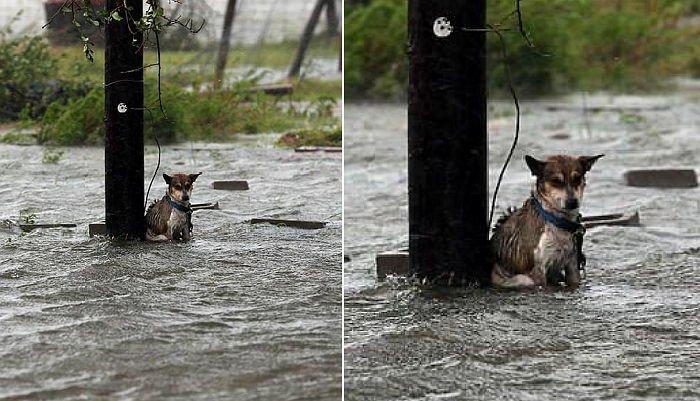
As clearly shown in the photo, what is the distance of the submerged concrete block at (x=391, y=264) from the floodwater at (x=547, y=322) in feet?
0.17

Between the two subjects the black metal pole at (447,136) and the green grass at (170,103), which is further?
the green grass at (170,103)

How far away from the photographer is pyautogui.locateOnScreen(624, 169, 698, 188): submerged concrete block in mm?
6125

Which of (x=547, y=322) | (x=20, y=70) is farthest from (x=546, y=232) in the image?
(x=20, y=70)

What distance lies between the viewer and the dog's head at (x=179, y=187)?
4.49 metres

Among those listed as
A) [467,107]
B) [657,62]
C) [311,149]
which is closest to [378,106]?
[657,62]

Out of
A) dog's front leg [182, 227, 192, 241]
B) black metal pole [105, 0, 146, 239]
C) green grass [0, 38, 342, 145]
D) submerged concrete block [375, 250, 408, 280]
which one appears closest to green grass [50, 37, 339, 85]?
green grass [0, 38, 342, 145]

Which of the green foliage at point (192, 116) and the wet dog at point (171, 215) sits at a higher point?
the green foliage at point (192, 116)

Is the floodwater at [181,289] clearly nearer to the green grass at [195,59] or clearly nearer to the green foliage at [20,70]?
the green foliage at [20,70]

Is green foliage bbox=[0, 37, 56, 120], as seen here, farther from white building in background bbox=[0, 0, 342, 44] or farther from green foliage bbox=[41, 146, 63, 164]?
green foliage bbox=[41, 146, 63, 164]

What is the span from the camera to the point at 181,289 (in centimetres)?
397

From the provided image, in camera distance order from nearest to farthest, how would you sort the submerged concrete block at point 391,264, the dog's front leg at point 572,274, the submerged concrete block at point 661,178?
the dog's front leg at point 572,274 < the submerged concrete block at point 391,264 < the submerged concrete block at point 661,178

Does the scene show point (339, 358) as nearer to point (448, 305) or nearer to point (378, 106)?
point (448, 305)

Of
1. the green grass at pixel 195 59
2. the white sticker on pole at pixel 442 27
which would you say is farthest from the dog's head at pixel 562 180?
the green grass at pixel 195 59

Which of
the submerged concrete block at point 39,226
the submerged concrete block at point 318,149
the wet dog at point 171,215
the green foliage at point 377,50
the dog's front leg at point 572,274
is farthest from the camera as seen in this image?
the green foliage at point 377,50
